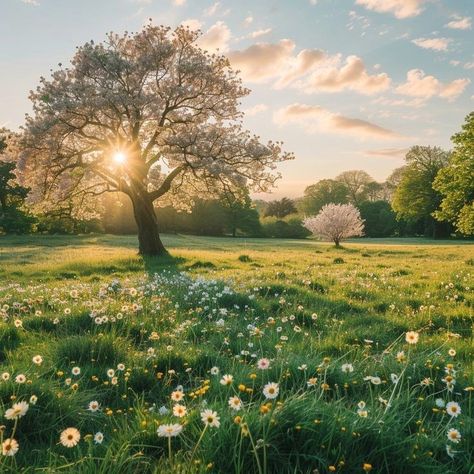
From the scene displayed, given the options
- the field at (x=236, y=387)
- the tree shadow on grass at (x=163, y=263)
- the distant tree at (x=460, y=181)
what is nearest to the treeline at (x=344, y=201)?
the distant tree at (x=460, y=181)

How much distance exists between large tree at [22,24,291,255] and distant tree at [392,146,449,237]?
62.7 m

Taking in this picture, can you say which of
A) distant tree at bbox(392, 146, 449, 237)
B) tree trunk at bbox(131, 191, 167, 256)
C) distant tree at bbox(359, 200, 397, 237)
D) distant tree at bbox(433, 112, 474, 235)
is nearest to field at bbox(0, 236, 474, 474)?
tree trunk at bbox(131, 191, 167, 256)

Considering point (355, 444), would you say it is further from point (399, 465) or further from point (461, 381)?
point (461, 381)

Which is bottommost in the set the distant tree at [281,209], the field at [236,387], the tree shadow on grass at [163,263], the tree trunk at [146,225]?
the tree shadow on grass at [163,263]

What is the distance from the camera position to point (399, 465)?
11.1ft

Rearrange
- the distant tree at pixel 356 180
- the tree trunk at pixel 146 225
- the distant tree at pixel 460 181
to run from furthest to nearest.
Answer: the distant tree at pixel 356 180
the distant tree at pixel 460 181
the tree trunk at pixel 146 225

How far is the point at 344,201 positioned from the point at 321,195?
691 cm

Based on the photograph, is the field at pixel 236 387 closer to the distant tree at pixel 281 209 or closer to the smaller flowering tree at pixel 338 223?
the smaller flowering tree at pixel 338 223

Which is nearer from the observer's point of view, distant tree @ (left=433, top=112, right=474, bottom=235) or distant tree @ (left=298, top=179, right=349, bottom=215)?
distant tree @ (left=433, top=112, right=474, bottom=235)

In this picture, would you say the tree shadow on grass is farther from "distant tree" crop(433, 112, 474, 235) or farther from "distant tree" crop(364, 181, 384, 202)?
"distant tree" crop(364, 181, 384, 202)

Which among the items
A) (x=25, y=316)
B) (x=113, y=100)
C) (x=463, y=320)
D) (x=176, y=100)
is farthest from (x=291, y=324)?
(x=176, y=100)

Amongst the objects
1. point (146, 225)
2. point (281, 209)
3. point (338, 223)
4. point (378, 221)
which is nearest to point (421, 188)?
point (378, 221)

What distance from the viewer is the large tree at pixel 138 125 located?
2431cm

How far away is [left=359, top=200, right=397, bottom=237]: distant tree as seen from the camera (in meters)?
105
